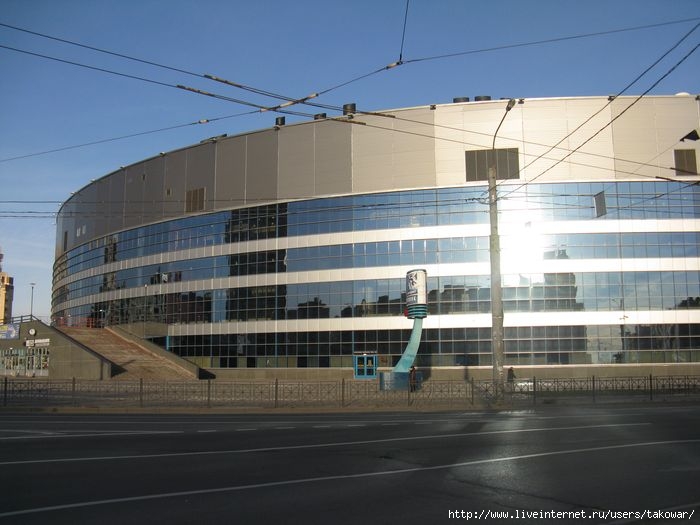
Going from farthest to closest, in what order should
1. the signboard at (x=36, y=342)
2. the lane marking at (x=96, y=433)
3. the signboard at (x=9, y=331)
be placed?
the signboard at (x=9, y=331) < the signboard at (x=36, y=342) < the lane marking at (x=96, y=433)

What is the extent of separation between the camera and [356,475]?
9.73 meters

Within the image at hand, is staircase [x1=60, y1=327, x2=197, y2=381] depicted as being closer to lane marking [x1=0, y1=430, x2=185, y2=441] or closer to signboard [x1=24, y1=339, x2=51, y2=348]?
signboard [x1=24, y1=339, x2=51, y2=348]

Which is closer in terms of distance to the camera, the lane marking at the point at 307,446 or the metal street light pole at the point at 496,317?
the lane marking at the point at 307,446

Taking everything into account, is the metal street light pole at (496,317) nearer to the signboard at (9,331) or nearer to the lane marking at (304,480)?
the lane marking at (304,480)

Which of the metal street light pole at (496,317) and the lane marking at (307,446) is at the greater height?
→ the metal street light pole at (496,317)

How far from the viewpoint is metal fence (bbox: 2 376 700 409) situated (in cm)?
2733

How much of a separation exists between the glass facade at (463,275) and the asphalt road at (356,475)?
3084 centimetres

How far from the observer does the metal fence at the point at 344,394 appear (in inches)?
1076

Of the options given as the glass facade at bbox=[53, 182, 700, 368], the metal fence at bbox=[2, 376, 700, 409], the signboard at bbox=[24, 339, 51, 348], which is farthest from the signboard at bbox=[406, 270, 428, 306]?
the signboard at bbox=[24, 339, 51, 348]

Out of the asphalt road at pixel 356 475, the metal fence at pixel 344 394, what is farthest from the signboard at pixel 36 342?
the asphalt road at pixel 356 475

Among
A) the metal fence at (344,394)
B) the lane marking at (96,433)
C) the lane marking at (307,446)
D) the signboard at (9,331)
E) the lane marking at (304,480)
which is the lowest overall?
the metal fence at (344,394)

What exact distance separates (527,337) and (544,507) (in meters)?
41.1

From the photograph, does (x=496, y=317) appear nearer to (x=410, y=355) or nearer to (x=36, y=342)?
(x=410, y=355)

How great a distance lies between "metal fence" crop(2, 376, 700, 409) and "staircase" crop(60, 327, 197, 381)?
11.2 m
